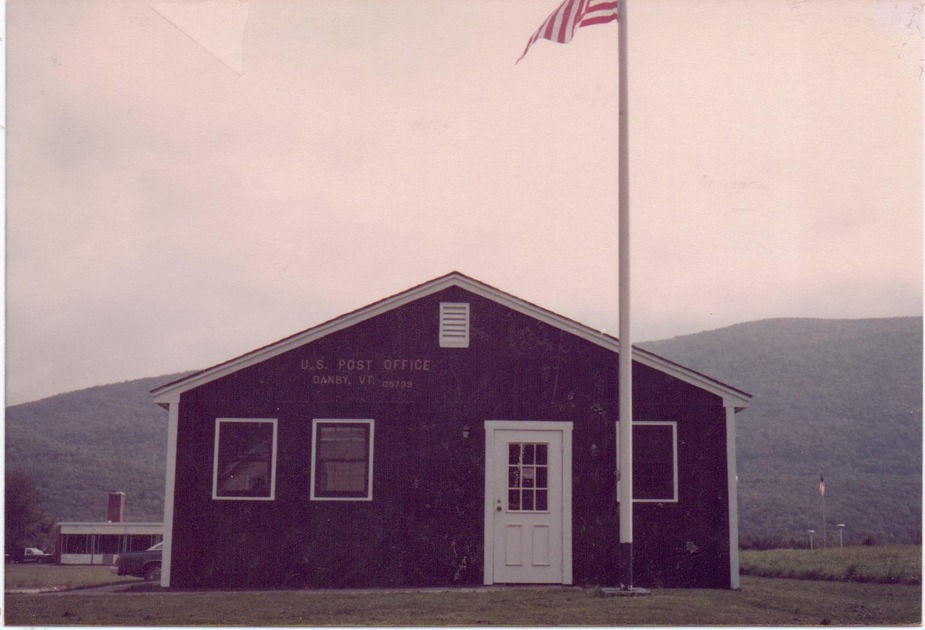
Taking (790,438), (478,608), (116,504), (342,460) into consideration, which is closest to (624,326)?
(478,608)

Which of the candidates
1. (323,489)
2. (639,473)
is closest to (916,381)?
(639,473)

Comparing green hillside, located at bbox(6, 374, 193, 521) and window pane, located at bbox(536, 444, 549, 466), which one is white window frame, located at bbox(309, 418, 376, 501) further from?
green hillside, located at bbox(6, 374, 193, 521)

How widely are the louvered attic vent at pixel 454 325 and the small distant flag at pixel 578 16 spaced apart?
4434mm

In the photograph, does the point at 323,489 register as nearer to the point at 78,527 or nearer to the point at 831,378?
the point at 78,527

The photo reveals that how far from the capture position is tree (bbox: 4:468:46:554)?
1368 centimetres

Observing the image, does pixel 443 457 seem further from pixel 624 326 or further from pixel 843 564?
pixel 843 564

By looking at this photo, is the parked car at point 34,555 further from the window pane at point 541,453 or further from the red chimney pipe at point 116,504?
the window pane at point 541,453

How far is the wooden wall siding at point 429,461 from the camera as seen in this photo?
15.0m

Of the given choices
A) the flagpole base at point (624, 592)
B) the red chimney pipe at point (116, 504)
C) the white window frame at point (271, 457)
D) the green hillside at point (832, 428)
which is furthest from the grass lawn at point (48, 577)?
the green hillside at point (832, 428)

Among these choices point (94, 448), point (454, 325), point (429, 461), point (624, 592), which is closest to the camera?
point (624, 592)

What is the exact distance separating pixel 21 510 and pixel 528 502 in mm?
7218

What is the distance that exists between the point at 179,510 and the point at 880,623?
9680 mm

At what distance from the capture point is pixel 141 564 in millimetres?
20281

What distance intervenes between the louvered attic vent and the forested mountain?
516cm
